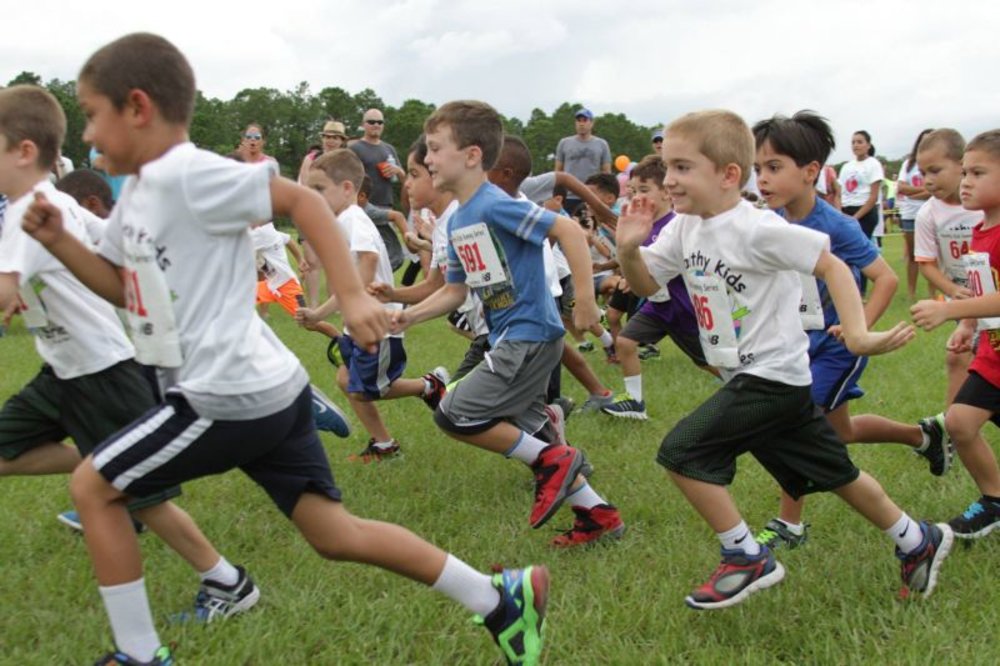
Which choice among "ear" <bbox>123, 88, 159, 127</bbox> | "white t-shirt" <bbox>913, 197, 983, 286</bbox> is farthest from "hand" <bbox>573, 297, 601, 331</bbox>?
"white t-shirt" <bbox>913, 197, 983, 286</bbox>

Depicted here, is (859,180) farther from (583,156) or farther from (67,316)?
(67,316)

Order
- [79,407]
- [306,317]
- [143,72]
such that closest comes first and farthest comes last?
[143,72] → [79,407] → [306,317]

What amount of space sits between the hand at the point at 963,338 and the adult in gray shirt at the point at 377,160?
8198 mm

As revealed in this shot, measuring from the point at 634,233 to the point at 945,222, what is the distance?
2.55 metres

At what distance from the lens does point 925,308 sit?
9.77ft

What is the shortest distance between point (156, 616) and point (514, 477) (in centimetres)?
212

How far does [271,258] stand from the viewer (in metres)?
8.11

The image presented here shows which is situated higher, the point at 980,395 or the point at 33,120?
the point at 33,120

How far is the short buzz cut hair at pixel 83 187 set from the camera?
482cm

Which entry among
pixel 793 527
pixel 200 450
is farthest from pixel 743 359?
pixel 200 450

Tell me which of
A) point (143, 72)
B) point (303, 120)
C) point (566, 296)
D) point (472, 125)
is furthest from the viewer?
point (303, 120)

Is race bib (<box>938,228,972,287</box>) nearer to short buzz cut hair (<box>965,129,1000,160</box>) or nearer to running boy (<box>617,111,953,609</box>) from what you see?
short buzz cut hair (<box>965,129,1000,160</box>)

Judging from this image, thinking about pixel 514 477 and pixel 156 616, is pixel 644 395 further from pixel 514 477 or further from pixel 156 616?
pixel 156 616

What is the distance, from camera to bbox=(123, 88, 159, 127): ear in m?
2.38
